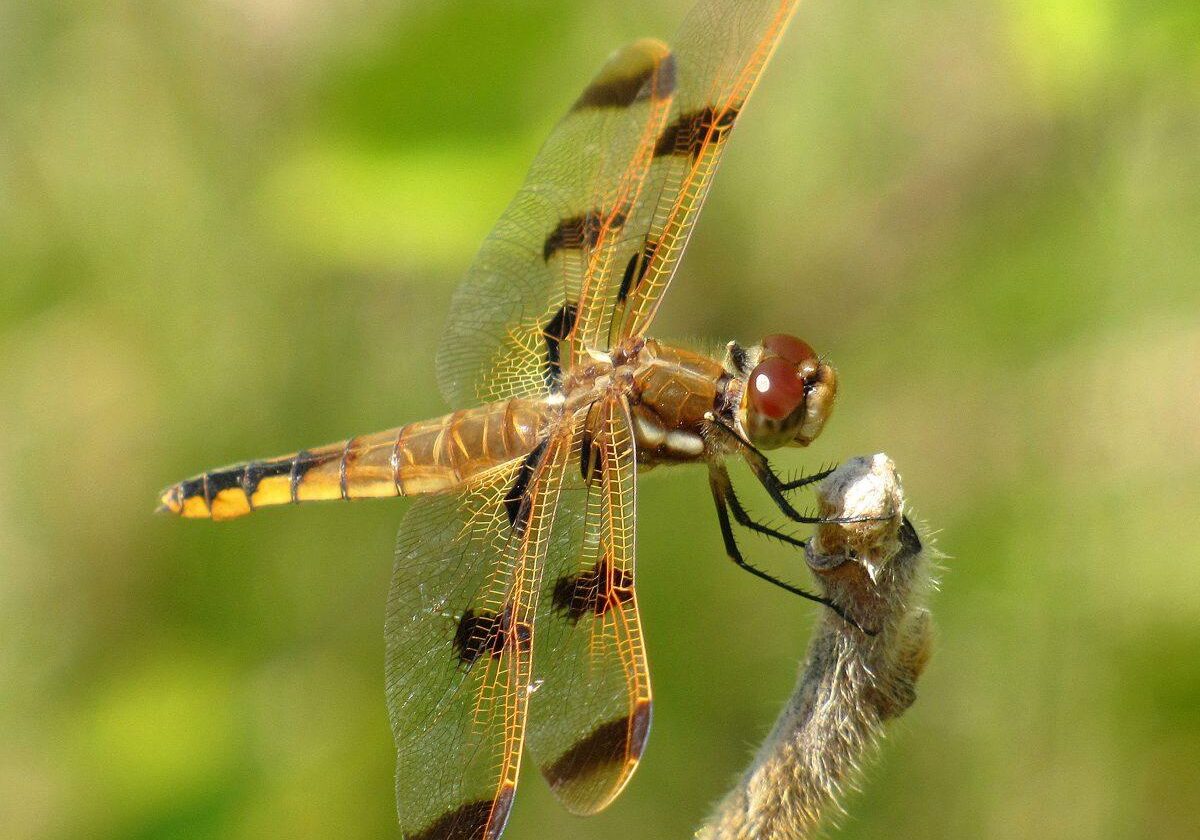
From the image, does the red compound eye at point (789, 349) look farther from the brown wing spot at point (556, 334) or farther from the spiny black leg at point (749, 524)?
the brown wing spot at point (556, 334)

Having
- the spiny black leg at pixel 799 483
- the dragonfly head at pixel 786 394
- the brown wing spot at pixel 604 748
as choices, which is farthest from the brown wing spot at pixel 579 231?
the brown wing spot at pixel 604 748

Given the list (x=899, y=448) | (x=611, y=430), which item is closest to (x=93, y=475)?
(x=611, y=430)

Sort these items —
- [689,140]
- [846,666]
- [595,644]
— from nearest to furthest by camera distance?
1. [846,666]
2. [595,644]
3. [689,140]

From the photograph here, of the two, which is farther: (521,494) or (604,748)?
(521,494)

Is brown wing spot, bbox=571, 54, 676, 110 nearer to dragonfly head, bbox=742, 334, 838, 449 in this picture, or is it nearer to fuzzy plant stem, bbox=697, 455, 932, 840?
dragonfly head, bbox=742, 334, 838, 449

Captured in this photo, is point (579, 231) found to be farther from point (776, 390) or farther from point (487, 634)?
point (487, 634)

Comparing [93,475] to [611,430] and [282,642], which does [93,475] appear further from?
[611,430]

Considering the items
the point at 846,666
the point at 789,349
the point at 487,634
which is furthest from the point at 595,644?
→ the point at 846,666
